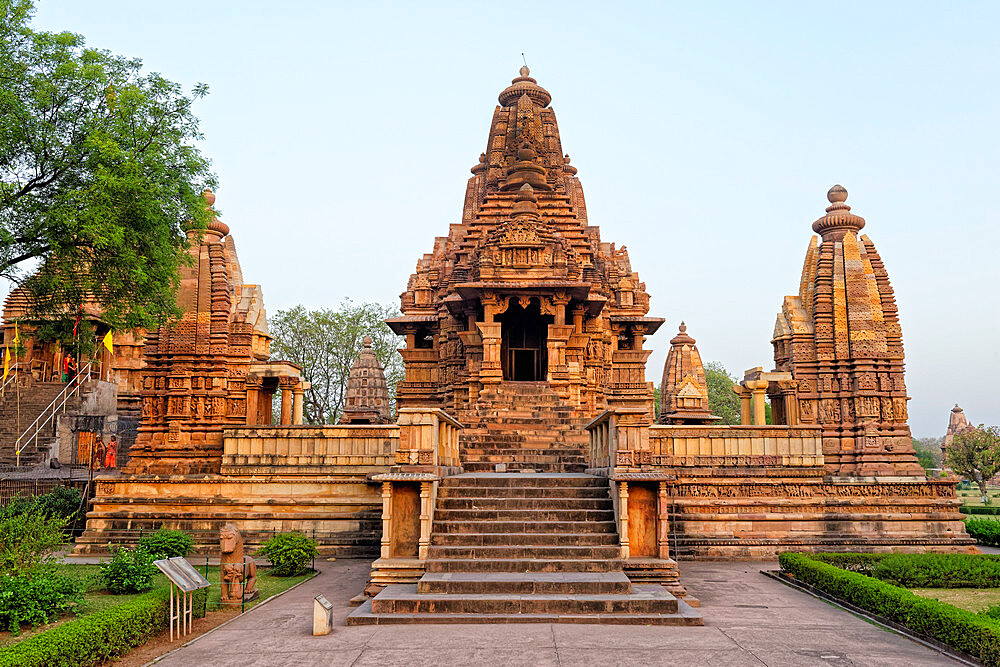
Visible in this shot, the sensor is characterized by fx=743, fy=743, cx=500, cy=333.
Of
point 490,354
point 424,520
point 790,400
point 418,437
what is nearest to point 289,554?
point 424,520

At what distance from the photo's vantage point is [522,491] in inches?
492

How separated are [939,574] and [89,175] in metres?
16.0

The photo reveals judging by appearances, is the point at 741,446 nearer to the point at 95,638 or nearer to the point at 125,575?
the point at 125,575

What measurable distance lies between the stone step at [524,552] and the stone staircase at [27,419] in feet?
73.6

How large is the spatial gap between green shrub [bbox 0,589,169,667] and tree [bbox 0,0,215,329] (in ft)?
22.0

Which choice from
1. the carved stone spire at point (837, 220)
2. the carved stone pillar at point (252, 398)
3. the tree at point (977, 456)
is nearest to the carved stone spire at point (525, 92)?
the carved stone spire at point (837, 220)

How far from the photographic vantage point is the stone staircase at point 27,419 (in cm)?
2720

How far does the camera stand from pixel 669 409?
33.0 meters

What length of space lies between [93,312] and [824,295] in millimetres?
29743

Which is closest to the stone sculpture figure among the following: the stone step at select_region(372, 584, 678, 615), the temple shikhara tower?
the stone step at select_region(372, 584, 678, 615)

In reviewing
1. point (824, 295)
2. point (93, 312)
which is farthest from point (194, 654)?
point (93, 312)

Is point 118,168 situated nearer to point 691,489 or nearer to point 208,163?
point 208,163

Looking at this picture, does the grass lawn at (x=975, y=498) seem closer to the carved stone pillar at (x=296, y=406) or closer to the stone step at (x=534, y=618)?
the carved stone pillar at (x=296, y=406)

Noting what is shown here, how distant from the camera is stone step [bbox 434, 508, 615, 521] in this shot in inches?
464
